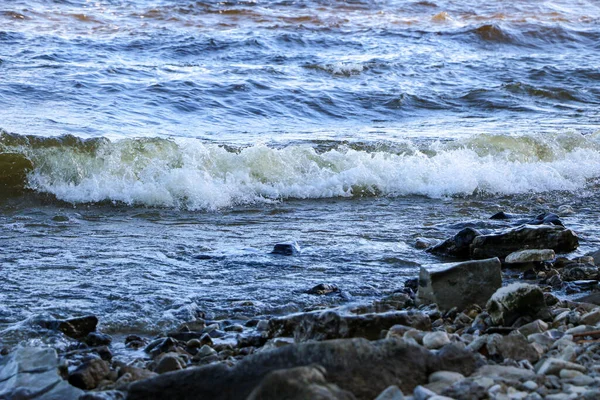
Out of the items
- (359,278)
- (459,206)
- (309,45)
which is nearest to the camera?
(359,278)

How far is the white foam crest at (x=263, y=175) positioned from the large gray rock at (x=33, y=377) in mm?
3954

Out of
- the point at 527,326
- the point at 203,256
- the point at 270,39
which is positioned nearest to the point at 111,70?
the point at 270,39

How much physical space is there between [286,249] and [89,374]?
2.48m

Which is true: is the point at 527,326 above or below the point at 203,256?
above

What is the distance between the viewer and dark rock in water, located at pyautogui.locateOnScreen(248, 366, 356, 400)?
224 centimetres

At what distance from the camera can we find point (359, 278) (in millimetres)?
4977

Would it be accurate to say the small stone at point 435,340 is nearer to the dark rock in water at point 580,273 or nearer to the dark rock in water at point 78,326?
the dark rock in water at point 78,326

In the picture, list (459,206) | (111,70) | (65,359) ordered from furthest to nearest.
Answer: (111,70) < (459,206) < (65,359)

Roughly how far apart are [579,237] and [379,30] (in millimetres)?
12221

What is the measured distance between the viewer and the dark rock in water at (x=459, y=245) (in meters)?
5.53

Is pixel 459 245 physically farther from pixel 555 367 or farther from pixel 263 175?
pixel 263 175

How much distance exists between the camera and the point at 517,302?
378 cm

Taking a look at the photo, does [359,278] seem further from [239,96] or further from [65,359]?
[239,96]

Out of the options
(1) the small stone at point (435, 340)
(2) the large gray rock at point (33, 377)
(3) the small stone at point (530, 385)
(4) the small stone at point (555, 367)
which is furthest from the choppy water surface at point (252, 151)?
(3) the small stone at point (530, 385)
